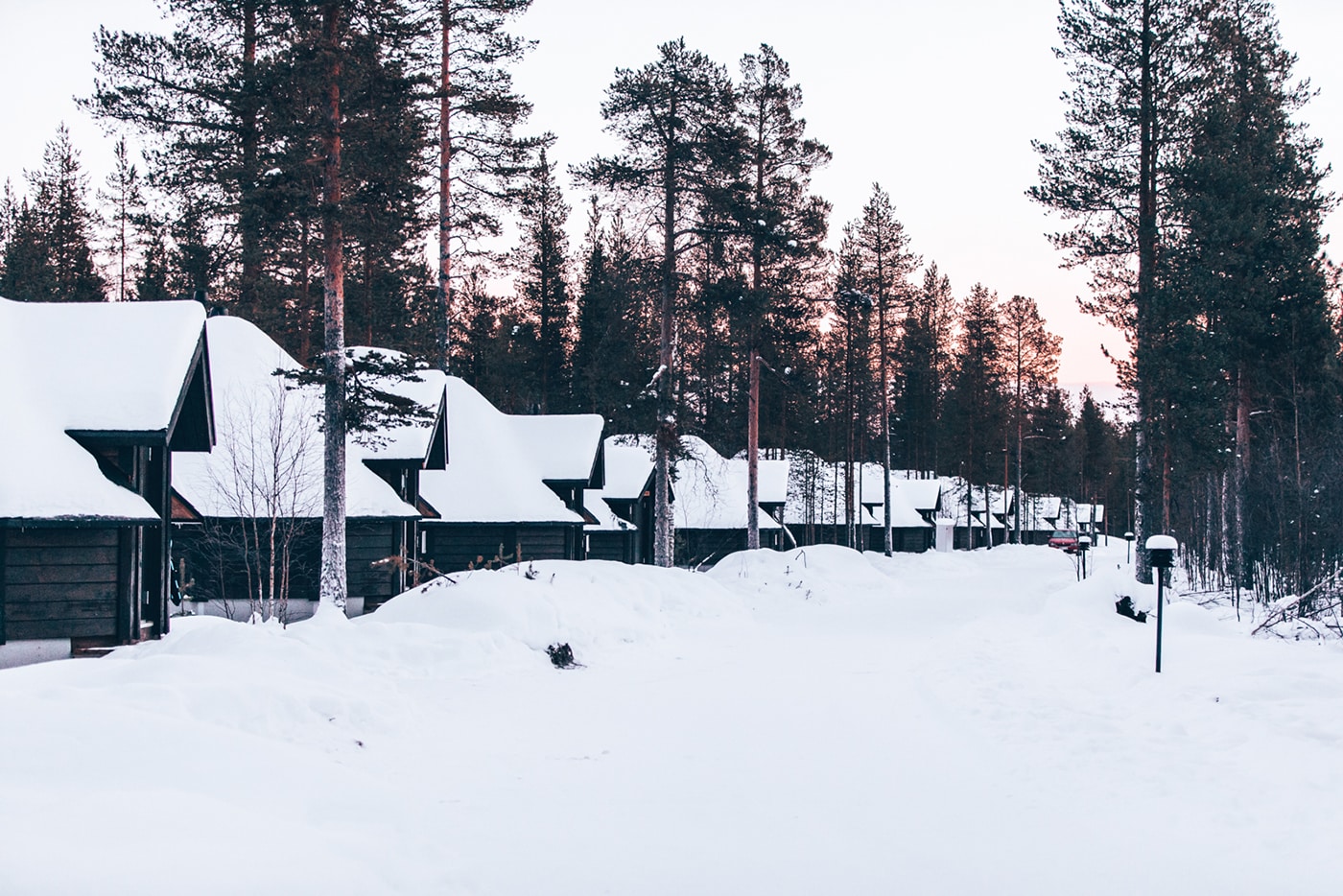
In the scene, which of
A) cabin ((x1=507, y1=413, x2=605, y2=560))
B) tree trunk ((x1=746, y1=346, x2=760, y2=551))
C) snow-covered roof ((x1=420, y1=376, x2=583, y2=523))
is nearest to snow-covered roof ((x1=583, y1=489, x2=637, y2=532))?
cabin ((x1=507, y1=413, x2=605, y2=560))

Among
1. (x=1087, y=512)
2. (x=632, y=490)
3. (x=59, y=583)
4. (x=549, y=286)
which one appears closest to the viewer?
(x=59, y=583)

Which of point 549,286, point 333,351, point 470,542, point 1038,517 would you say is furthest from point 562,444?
point 1038,517

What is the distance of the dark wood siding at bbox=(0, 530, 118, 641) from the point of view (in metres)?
12.8

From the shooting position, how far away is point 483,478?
86.1ft

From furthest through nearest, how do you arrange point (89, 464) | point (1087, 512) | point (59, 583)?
point (1087, 512) → point (89, 464) → point (59, 583)

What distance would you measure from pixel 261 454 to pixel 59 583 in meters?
5.47

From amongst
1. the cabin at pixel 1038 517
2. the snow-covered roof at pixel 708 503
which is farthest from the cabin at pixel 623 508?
the cabin at pixel 1038 517

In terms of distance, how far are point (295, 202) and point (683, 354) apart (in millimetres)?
14516

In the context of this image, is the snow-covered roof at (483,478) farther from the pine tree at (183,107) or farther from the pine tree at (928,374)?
the pine tree at (928,374)

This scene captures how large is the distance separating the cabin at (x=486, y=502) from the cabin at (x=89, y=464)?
921 centimetres

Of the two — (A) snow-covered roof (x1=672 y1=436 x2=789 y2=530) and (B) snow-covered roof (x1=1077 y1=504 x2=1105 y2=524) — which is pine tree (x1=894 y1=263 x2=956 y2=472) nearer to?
(A) snow-covered roof (x1=672 y1=436 x2=789 y2=530)

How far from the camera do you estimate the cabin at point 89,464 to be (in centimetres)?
1265

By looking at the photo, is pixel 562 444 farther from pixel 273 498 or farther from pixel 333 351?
pixel 333 351

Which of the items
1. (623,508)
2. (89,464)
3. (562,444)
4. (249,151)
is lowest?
(623,508)
